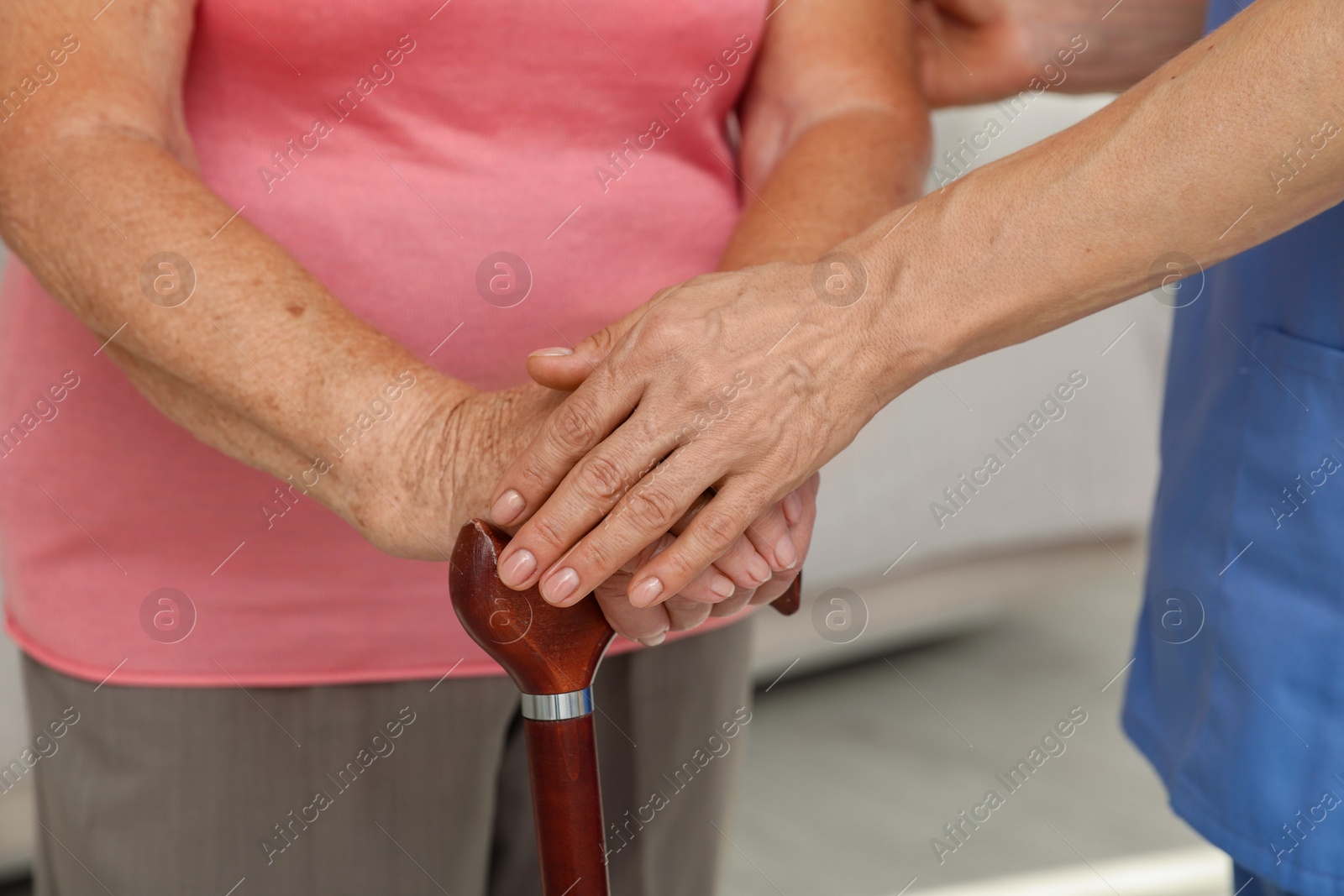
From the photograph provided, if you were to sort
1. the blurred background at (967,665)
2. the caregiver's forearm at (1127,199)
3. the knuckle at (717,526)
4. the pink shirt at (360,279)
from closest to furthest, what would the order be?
the caregiver's forearm at (1127,199)
the knuckle at (717,526)
the pink shirt at (360,279)
the blurred background at (967,665)

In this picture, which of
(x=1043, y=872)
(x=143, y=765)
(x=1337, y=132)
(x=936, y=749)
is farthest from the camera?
(x=936, y=749)

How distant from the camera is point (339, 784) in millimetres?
949

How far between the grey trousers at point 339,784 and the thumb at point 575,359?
11.6 inches

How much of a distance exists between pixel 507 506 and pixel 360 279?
0.24 meters

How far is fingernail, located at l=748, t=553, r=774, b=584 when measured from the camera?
32.6 inches

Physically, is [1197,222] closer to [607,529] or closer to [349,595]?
[607,529]

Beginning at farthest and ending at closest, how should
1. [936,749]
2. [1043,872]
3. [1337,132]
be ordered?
[936,749], [1043,872], [1337,132]

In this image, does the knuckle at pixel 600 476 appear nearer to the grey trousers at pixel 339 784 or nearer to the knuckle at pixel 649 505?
the knuckle at pixel 649 505

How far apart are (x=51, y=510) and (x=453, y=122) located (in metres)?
0.42

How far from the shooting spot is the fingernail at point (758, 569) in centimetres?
83

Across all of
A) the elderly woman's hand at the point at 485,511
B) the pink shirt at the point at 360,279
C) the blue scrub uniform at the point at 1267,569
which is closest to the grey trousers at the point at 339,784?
the pink shirt at the point at 360,279

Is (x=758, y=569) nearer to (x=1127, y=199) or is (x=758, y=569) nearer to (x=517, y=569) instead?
(x=517, y=569)

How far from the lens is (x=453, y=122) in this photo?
927 millimetres

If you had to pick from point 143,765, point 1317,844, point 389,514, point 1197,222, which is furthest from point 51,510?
point 1317,844
